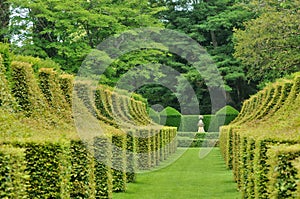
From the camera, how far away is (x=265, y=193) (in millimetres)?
7250

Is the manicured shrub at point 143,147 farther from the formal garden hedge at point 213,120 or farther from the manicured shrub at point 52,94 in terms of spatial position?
the formal garden hedge at point 213,120

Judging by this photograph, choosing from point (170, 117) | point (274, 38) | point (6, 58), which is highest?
point (274, 38)

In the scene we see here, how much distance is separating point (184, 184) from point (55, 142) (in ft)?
26.1

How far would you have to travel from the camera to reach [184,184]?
14336mm

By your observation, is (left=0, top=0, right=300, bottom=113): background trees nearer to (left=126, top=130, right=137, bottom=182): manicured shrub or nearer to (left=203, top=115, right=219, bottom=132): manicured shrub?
(left=203, top=115, right=219, bottom=132): manicured shrub

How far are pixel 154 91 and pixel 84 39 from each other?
15435mm

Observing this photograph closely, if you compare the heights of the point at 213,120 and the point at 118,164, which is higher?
the point at 213,120

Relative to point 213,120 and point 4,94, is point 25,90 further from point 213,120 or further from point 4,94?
point 213,120

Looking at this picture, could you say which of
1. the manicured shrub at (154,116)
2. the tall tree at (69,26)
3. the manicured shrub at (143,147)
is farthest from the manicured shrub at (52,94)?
the manicured shrub at (154,116)

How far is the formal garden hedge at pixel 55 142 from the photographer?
6316 millimetres

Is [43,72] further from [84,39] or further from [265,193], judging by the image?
[84,39]

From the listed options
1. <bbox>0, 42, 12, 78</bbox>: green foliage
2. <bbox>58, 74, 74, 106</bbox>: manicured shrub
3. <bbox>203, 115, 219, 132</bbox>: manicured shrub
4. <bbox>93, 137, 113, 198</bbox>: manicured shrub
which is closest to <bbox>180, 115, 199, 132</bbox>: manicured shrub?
<bbox>203, 115, 219, 132</bbox>: manicured shrub

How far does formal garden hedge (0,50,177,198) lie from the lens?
6316mm

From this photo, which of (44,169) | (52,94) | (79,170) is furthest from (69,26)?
(44,169)
